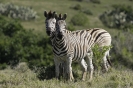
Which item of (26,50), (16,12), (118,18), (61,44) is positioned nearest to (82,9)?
(118,18)

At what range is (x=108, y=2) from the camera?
7075cm

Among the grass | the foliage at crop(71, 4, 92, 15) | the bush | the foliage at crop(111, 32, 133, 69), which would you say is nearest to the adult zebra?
the grass

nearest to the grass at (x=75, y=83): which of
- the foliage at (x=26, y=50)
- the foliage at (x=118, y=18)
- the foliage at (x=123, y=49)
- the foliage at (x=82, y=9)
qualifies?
the foliage at (x=26, y=50)

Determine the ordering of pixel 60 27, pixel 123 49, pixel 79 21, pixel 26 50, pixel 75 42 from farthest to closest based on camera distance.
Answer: pixel 79 21 → pixel 123 49 → pixel 26 50 → pixel 75 42 → pixel 60 27

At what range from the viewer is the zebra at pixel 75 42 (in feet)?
31.6

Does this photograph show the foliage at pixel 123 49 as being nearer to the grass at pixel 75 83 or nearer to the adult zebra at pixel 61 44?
the grass at pixel 75 83

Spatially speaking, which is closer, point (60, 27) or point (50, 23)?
point (60, 27)

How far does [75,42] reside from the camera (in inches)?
407

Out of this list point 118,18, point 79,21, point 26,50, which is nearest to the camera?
point 26,50

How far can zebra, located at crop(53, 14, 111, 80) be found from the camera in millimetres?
9625

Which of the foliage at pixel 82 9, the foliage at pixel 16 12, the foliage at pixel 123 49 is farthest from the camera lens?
the foliage at pixel 82 9

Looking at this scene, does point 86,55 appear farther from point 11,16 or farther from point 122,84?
point 11,16

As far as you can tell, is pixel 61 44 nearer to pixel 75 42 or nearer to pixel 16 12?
pixel 75 42

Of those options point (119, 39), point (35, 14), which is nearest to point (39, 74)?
point (119, 39)
